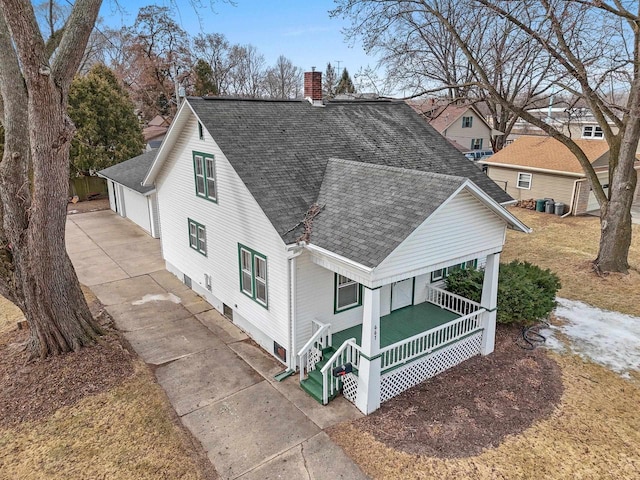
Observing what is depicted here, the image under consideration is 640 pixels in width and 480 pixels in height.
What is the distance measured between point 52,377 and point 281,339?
16.1 feet

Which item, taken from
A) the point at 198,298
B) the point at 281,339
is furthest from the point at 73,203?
the point at 281,339

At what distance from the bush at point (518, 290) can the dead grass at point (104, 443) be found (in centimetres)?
799

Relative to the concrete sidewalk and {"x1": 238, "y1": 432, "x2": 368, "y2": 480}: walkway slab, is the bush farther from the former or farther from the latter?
{"x1": 238, "y1": 432, "x2": 368, "y2": 480}: walkway slab

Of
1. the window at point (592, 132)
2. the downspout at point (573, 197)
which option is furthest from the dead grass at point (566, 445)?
the window at point (592, 132)

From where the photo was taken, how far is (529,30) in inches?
542

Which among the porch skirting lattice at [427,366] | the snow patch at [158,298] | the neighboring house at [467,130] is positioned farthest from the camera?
the neighboring house at [467,130]

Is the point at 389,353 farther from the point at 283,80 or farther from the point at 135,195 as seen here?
the point at 283,80

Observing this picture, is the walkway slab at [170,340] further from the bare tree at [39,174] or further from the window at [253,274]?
the window at [253,274]

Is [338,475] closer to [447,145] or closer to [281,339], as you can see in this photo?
[281,339]

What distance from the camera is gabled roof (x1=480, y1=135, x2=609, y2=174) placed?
24.9m

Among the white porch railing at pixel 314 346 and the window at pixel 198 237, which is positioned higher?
the window at pixel 198 237

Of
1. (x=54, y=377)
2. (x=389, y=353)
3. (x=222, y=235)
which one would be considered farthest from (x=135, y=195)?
(x=389, y=353)

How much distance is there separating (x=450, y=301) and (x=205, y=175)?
24.9 feet

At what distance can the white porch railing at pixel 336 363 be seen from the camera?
340 inches
